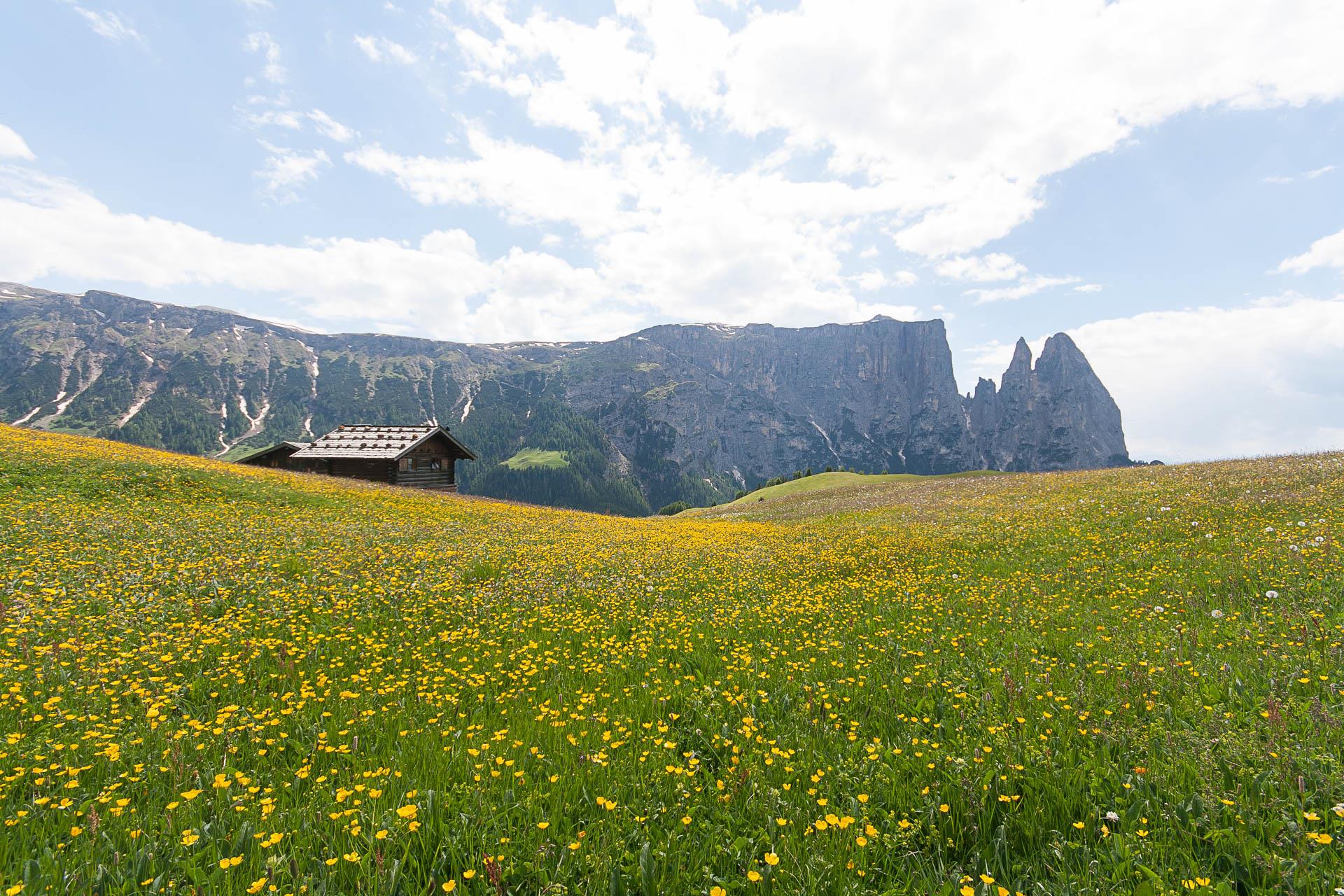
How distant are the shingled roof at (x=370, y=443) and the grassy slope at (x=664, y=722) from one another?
118 ft

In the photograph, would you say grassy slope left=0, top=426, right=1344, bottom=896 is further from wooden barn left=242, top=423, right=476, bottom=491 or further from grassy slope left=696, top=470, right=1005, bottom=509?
grassy slope left=696, top=470, right=1005, bottom=509

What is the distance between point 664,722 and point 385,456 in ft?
157

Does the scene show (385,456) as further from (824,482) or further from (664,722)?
(824,482)

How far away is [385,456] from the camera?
4634 cm

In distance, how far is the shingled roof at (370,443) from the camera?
4709 cm

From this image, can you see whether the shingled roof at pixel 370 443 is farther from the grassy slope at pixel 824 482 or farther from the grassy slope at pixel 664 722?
the grassy slope at pixel 824 482

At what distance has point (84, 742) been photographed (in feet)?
15.9

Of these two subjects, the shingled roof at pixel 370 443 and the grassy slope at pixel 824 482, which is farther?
the grassy slope at pixel 824 482

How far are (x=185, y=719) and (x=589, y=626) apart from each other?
5261 mm

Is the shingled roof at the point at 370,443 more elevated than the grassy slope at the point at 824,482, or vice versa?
the shingled roof at the point at 370,443

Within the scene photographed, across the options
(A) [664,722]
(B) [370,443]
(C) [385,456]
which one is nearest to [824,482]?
(C) [385,456]

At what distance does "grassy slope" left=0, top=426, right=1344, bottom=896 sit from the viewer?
3656 millimetres

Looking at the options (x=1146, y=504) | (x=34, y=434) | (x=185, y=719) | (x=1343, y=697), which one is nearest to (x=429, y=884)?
(x=185, y=719)

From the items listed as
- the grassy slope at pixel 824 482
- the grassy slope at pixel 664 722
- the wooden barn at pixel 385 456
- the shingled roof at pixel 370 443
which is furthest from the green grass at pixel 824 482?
the grassy slope at pixel 664 722
